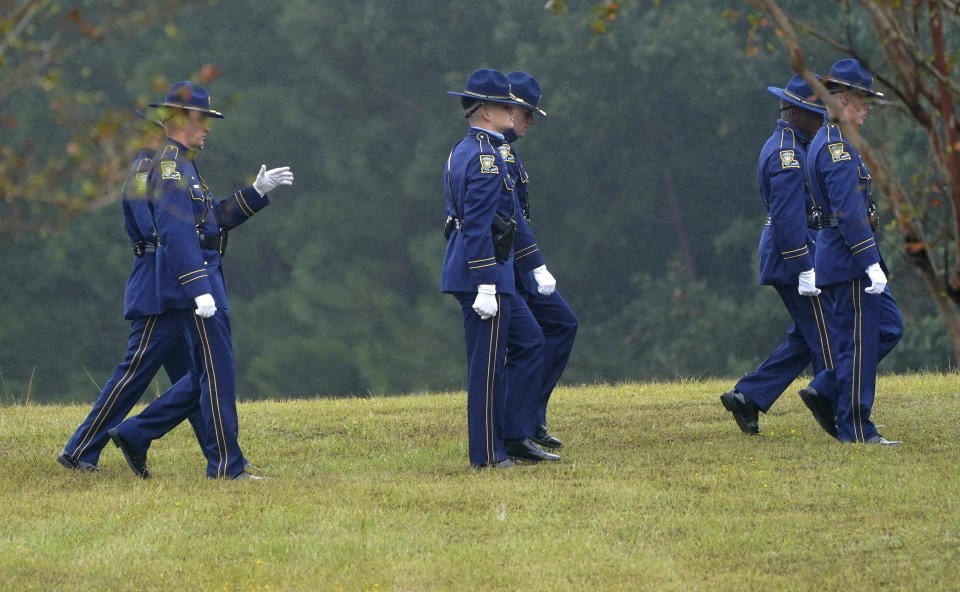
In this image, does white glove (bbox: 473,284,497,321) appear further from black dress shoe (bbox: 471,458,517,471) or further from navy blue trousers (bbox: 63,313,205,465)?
navy blue trousers (bbox: 63,313,205,465)

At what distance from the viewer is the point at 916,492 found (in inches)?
256

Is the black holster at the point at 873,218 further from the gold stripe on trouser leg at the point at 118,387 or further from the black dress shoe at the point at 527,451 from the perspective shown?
the gold stripe on trouser leg at the point at 118,387

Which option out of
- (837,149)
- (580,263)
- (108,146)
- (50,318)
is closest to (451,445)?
(837,149)

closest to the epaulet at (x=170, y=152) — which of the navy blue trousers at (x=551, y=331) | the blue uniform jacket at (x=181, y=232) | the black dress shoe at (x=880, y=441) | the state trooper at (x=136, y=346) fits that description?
the blue uniform jacket at (x=181, y=232)

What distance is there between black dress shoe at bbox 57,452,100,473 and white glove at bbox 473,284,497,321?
2.17m

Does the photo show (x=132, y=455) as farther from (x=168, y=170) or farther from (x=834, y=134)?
(x=834, y=134)

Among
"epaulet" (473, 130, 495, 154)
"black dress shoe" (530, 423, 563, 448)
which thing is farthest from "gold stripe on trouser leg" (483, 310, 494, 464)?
"epaulet" (473, 130, 495, 154)

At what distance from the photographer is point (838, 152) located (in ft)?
24.8

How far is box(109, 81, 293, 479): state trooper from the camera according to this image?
7.12 m

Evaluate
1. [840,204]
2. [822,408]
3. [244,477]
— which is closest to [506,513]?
[244,477]

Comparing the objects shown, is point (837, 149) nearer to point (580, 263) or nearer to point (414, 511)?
point (414, 511)

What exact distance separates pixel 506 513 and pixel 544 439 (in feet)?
6.35

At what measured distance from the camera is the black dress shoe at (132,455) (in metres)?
7.36

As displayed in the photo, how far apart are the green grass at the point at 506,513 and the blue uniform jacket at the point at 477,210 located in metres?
0.97
